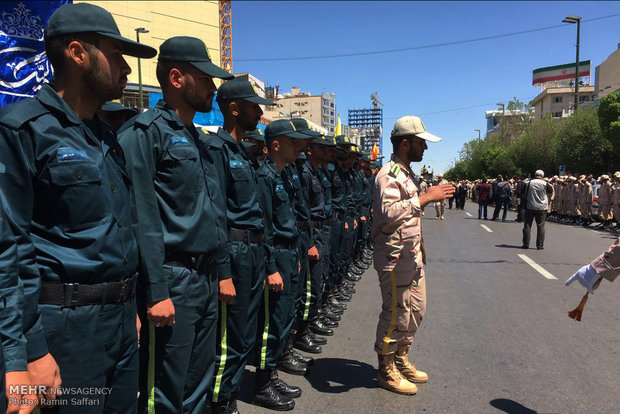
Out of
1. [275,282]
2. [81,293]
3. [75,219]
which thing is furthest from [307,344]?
[75,219]

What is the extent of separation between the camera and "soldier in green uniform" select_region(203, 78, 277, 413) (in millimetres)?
3131

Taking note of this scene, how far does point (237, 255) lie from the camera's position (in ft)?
10.4

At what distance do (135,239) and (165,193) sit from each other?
0.37 meters

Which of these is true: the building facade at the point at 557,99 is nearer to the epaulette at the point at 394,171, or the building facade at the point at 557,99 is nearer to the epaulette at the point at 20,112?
the epaulette at the point at 394,171

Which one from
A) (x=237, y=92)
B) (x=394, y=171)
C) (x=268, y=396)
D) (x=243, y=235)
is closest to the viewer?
(x=243, y=235)

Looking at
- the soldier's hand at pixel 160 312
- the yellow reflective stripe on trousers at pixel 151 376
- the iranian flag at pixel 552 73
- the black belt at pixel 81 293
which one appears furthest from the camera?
the iranian flag at pixel 552 73

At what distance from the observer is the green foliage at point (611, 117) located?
22719 millimetres

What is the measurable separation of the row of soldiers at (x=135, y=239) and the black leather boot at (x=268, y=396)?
1cm

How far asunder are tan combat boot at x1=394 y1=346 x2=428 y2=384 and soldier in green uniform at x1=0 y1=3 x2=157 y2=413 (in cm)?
250

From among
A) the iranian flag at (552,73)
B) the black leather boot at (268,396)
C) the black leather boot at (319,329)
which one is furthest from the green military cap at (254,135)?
the iranian flag at (552,73)

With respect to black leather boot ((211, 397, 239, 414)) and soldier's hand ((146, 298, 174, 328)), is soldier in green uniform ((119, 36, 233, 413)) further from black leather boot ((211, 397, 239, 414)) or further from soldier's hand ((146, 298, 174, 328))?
black leather boot ((211, 397, 239, 414))

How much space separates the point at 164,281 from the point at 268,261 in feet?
4.68

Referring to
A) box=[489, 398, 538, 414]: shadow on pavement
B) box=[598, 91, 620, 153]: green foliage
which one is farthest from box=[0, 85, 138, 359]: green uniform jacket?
box=[598, 91, 620, 153]: green foliage

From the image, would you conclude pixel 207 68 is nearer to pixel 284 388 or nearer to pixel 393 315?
pixel 393 315
